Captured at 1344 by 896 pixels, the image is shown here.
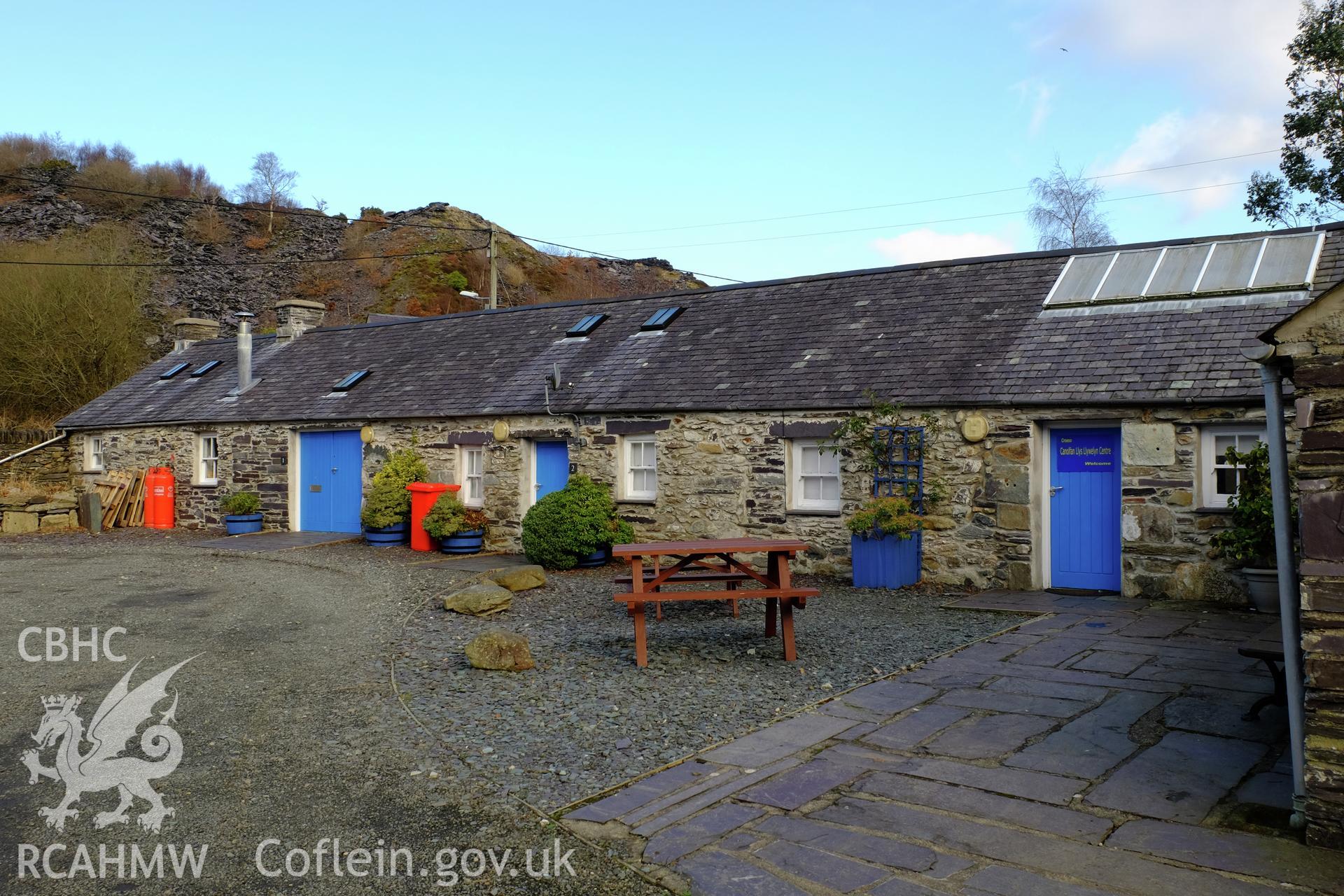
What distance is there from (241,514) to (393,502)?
160 inches

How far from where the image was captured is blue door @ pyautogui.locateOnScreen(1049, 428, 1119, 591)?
1081 cm

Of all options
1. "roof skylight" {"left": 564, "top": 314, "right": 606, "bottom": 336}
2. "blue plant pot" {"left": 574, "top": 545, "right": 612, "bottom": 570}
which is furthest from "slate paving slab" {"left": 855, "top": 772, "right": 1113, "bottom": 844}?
"roof skylight" {"left": 564, "top": 314, "right": 606, "bottom": 336}

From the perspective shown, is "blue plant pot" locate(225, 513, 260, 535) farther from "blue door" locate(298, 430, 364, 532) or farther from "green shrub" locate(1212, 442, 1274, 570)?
"green shrub" locate(1212, 442, 1274, 570)

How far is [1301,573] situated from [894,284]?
10868mm

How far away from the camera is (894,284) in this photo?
1444 centimetres

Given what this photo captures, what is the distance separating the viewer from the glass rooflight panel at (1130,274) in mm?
12156

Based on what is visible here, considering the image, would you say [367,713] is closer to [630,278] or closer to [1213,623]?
[1213,623]

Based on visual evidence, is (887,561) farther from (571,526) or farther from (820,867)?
(820,867)

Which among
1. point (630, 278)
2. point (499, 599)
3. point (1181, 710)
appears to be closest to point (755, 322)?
point (499, 599)

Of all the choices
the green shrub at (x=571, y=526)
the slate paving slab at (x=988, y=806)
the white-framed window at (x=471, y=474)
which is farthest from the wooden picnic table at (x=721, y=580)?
the white-framed window at (x=471, y=474)

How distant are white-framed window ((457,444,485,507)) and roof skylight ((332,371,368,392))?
364cm

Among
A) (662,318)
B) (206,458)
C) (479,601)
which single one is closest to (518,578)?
(479,601)

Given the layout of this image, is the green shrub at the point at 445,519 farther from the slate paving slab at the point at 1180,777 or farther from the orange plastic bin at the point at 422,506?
the slate paving slab at the point at 1180,777

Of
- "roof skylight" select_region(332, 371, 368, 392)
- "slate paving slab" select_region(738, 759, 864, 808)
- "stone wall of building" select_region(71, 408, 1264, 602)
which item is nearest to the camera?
"slate paving slab" select_region(738, 759, 864, 808)
